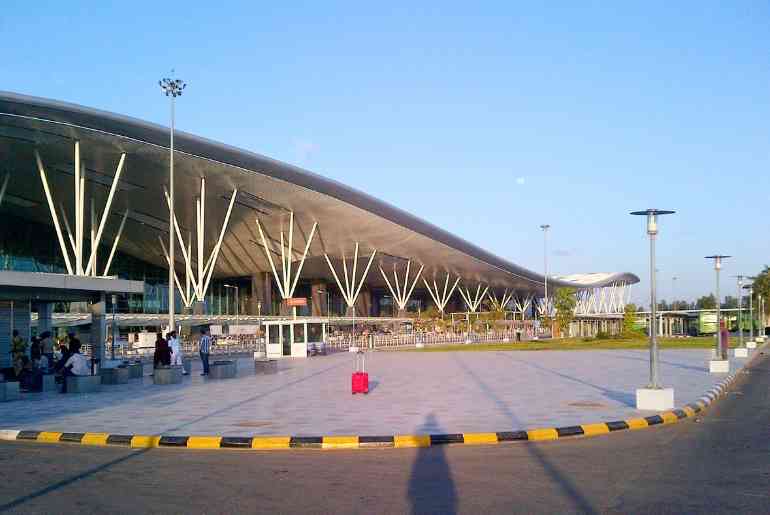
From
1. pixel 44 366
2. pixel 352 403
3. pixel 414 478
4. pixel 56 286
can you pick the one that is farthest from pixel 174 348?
pixel 414 478

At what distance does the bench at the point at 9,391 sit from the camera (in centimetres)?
2055

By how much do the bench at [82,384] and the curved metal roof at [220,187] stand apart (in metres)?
17.9

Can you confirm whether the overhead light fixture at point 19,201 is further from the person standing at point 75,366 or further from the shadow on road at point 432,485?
the shadow on road at point 432,485

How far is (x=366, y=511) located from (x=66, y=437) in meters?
7.67

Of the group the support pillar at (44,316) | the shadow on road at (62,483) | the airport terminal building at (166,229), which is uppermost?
the airport terminal building at (166,229)

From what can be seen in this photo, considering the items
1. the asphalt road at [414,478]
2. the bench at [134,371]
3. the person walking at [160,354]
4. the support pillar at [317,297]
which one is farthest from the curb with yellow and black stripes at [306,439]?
the support pillar at [317,297]

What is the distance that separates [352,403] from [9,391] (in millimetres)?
9285

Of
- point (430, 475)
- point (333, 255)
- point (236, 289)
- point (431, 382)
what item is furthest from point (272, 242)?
point (430, 475)

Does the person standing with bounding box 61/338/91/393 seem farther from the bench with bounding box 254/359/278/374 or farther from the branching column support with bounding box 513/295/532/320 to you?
the branching column support with bounding box 513/295/532/320

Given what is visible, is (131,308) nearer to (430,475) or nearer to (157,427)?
(157,427)

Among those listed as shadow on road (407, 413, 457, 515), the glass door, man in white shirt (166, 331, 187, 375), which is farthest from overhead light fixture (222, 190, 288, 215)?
shadow on road (407, 413, 457, 515)

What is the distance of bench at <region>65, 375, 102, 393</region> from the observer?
22.7 m

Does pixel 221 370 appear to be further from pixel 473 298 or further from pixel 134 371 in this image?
pixel 473 298

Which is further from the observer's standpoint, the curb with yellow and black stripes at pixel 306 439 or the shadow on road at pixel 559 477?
the curb with yellow and black stripes at pixel 306 439
